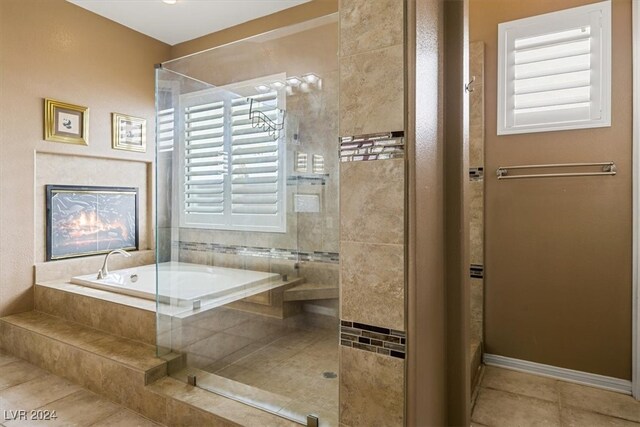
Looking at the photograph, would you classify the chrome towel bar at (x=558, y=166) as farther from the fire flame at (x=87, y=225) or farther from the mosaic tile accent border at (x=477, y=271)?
the fire flame at (x=87, y=225)

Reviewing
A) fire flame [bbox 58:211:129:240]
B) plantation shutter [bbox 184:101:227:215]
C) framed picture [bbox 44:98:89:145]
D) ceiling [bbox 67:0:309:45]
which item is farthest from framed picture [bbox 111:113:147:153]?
plantation shutter [bbox 184:101:227:215]

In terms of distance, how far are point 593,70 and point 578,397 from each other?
6.54ft

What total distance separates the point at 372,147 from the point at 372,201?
19 centimetres

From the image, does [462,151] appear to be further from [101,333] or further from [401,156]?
[101,333]

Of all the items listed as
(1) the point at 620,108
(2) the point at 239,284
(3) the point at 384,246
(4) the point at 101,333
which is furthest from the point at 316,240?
(1) the point at 620,108

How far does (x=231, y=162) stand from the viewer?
290 cm

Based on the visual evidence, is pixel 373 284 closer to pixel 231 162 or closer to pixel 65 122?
pixel 231 162

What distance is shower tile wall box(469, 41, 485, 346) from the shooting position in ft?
8.48

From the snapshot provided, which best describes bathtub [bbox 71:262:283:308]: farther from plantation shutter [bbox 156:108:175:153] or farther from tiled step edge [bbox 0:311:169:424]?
plantation shutter [bbox 156:108:175:153]

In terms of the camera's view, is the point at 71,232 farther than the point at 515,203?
Yes

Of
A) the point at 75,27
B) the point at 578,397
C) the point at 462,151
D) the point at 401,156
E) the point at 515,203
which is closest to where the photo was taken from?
the point at 401,156

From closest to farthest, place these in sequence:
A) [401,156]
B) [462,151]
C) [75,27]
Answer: [401,156] < [462,151] < [75,27]

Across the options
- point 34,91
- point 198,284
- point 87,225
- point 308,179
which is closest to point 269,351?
point 198,284

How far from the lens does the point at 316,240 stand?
2.27 meters
